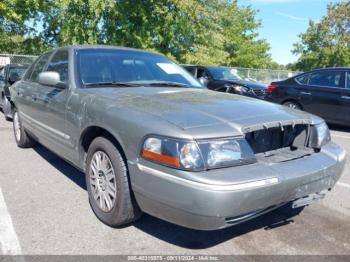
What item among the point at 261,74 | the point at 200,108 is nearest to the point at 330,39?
the point at 261,74

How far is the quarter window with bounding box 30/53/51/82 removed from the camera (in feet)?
16.6

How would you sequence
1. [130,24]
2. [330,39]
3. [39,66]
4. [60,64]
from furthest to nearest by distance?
[330,39] → [130,24] → [39,66] → [60,64]

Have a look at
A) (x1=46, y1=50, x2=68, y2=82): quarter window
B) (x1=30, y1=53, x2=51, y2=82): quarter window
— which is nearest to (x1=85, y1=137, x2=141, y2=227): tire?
(x1=46, y1=50, x2=68, y2=82): quarter window

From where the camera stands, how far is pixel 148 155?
Result: 2.71 meters

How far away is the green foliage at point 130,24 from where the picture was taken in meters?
17.3

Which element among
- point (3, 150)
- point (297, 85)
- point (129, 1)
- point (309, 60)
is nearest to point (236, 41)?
point (309, 60)

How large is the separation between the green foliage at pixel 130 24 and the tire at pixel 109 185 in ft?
46.6

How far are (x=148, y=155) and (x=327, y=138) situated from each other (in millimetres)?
1796

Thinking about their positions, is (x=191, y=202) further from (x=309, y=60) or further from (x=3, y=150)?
(x=309, y=60)

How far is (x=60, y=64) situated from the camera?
4.41m

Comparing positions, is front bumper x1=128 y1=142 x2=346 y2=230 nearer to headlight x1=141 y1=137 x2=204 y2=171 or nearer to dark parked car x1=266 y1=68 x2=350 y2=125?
headlight x1=141 y1=137 x2=204 y2=171

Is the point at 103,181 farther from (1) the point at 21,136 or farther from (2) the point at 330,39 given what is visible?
(2) the point at 330,39

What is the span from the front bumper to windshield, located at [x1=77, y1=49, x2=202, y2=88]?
1433 millimetres

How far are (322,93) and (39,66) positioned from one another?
685 centimetres
